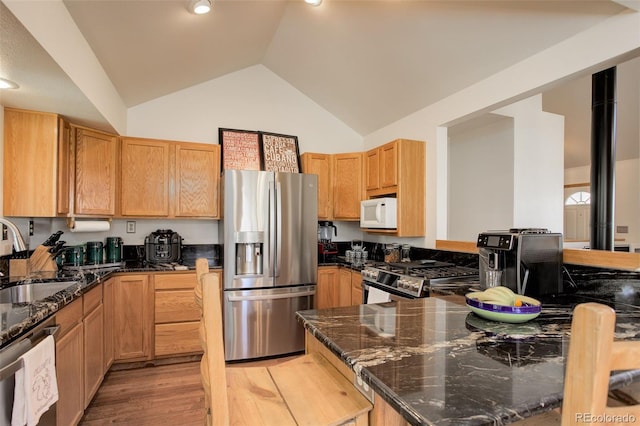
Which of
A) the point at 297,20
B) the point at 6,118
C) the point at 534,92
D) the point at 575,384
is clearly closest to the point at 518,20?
the point at 534,92

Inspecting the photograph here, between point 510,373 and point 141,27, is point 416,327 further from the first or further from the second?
point 141,27

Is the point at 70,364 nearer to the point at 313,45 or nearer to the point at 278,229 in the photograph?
the point at 278,229

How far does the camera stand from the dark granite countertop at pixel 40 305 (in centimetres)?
→ 130

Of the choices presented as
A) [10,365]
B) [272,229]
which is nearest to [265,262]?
[272,229]

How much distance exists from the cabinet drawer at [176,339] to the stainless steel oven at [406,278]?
163cm

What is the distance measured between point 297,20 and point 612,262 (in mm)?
3005

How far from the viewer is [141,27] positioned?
2303mm

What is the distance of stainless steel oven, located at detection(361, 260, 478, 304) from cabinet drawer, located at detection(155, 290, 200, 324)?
160cm

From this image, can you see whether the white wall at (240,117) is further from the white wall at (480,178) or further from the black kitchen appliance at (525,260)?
the black kitchen appliance at (525,260)

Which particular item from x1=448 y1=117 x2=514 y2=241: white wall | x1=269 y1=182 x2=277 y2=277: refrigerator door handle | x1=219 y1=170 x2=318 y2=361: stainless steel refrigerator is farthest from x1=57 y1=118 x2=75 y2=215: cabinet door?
x1=448 y1=117 x2=514 y2=241: white wall

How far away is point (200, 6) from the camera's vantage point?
87.2 inches

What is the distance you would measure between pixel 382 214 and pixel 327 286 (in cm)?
100

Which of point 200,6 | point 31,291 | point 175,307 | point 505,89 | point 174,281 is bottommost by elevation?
point 175,307

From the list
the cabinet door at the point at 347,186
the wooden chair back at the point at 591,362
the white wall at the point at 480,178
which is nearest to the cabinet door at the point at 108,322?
the cabinet door at the point at 347,186
